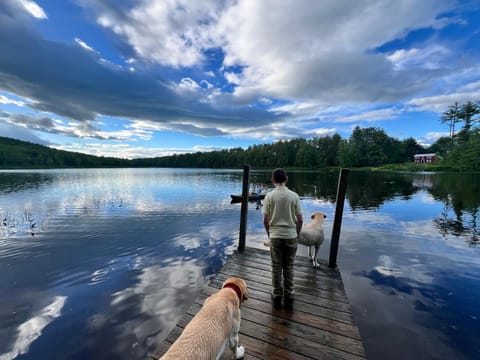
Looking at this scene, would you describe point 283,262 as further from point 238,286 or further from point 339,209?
point 339,209

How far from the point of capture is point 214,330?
215 centimetres

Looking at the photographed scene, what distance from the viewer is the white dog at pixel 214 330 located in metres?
1.81

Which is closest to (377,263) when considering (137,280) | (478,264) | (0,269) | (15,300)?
(478,264)

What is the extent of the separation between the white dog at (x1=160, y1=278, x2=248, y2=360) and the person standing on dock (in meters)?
0.98

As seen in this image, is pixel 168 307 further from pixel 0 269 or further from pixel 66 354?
pixel 0 269

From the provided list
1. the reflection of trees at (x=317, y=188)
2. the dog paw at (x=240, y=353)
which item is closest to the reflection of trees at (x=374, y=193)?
the reflection of trees at (x=317, y=188)

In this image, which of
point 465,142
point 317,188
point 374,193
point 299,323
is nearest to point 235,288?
point 299,323

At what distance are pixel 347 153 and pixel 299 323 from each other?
9445 cm

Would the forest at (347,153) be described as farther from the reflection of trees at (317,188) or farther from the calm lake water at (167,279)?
the calm lake water at (167,279)

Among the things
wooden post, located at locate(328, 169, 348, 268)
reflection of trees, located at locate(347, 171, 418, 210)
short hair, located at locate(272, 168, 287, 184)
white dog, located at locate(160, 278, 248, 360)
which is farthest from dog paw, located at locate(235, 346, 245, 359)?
reflection of trees, located at locate(347, 171, 418, 210)

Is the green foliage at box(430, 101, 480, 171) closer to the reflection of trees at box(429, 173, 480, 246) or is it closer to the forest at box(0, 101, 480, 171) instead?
the forest at box(0, 101, 480, 171)

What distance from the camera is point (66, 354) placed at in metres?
3.94

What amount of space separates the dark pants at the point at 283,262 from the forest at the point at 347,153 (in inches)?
2761

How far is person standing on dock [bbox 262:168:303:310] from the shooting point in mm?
3555
